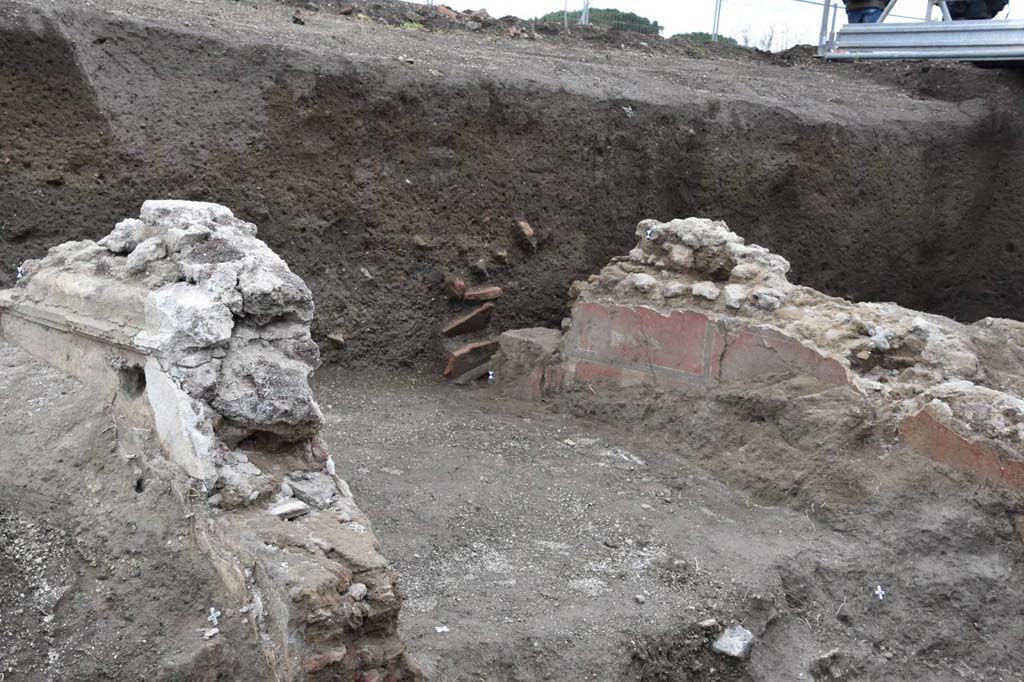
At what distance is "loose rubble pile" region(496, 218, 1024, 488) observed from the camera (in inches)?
181

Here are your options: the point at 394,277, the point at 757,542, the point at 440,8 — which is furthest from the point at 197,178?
the point at 440,8

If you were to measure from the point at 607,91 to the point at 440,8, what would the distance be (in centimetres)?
278

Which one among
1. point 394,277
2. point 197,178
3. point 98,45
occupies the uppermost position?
point 98,45

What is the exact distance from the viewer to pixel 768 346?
5.23 m

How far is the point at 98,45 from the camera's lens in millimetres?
5617

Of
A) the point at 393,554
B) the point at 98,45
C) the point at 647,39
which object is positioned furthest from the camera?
the point at 647,39

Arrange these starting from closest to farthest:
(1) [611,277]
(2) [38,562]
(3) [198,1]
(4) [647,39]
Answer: (2) [38,562] → (1) [611,277] → (3) [198,1] → (4) [647,39]

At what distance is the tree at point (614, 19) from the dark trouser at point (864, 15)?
2170 millimetres

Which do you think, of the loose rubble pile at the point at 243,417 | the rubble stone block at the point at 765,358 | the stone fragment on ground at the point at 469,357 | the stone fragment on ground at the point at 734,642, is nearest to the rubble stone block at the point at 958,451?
the rubble stone block at the point at 765,358

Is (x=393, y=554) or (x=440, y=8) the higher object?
(x=440, y=8)

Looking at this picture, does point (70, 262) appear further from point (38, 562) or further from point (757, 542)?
point (757, 542)

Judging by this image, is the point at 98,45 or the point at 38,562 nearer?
the point at 38,562

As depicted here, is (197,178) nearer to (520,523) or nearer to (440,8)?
(520,523)

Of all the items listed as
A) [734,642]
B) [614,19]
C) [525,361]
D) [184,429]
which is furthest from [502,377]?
[614,19]
